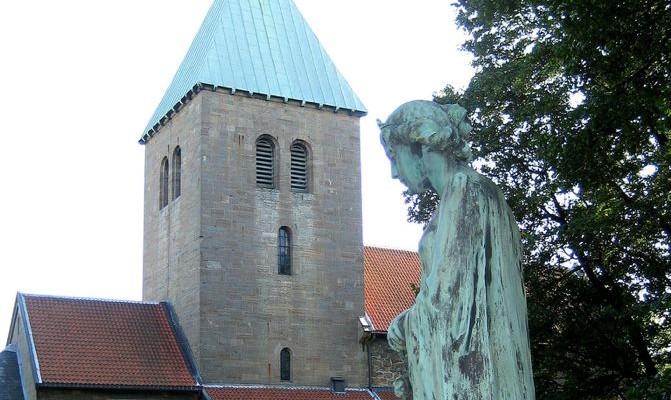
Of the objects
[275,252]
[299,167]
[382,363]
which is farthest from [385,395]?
[299,167]

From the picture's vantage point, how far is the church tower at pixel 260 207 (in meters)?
27.5

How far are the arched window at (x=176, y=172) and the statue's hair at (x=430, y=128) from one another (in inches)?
1054

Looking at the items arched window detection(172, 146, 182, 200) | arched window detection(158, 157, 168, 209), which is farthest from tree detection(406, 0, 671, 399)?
arched window detection(158, 157, 168, 209)

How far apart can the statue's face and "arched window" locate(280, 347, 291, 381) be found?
2433 cm

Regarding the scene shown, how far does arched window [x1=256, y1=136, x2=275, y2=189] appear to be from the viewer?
29.0 m

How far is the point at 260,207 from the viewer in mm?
28547

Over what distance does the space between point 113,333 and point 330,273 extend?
21.3 feet

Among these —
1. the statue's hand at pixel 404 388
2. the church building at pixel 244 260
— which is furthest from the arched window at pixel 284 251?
the statue's hand at pixel 404 388

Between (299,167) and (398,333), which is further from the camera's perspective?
(299,167)

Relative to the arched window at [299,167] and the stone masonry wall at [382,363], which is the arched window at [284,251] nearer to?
the arched window at [299,167]

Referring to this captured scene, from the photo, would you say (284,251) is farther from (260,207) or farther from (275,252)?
(260,207)

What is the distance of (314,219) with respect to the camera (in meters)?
29.2

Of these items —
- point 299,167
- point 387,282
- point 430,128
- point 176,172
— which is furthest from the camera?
point 387,282

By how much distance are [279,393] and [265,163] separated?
271 inches
